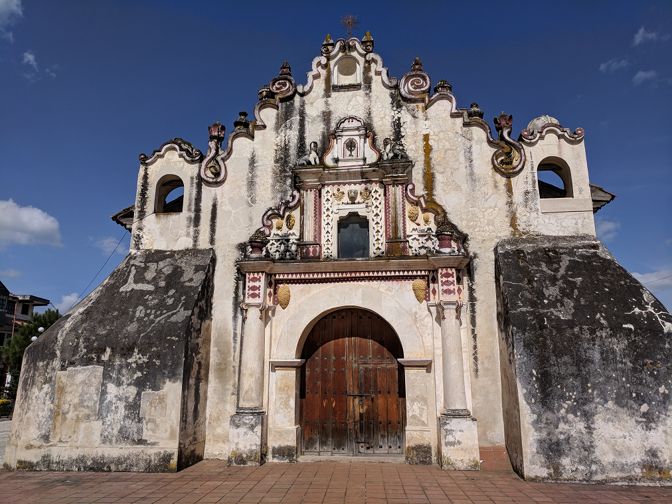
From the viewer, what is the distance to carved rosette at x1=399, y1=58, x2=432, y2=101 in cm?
938

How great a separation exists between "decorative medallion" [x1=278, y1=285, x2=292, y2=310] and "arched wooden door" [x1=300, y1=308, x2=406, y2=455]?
0.76 m

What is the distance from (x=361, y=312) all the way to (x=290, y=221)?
2.24 meters

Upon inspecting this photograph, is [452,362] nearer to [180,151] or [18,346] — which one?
[180,151]

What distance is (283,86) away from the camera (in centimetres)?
982

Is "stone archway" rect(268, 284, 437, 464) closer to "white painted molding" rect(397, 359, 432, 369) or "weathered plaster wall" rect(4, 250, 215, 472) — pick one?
"white painted molding" rect(397, 359, 432, 369)

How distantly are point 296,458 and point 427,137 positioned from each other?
255 inches

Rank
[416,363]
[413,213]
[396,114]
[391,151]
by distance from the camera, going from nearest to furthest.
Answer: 1. [416,363]
2. [413,213]
3. [391,151]
4. [396,114]

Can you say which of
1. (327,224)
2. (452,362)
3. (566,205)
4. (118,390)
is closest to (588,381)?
(452,362)

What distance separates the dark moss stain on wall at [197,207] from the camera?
30.4 feet

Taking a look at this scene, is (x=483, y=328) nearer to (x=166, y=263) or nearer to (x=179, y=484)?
(x=179, y=484)

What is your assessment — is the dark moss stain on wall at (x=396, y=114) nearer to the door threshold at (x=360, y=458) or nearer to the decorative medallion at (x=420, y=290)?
the decorative medallion at (x=420, y=290)

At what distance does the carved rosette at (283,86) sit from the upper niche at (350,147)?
54.2 inches

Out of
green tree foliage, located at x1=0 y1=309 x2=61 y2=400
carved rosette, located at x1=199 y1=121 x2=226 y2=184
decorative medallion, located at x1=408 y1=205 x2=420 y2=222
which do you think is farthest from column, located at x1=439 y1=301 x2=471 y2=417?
green tree foliage, located at x1=0 y1=309 x2=61 y2=400

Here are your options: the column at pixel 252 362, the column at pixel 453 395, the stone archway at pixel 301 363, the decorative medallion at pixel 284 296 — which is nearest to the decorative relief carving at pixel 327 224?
the stone archway at pixel 301 363
